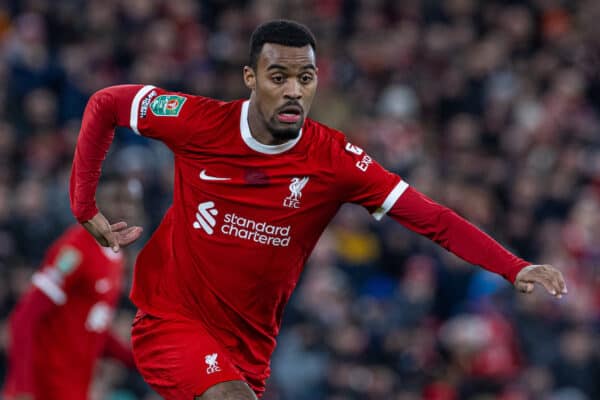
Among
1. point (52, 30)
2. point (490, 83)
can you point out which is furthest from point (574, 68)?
point (52, 30)

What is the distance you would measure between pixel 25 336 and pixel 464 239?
3.26 m

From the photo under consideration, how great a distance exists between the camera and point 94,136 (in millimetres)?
5895

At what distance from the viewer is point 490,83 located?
14.6 meters

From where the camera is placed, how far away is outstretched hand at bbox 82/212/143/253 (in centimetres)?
583

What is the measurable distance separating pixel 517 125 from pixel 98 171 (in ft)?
29.4

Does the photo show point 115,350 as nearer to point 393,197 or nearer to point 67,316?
point 67,316

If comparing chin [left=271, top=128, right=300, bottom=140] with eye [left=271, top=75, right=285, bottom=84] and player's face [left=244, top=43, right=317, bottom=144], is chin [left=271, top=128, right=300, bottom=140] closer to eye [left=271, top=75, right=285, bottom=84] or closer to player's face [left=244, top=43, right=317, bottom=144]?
player's face [left=244, top=43, right=317, bottom=144]

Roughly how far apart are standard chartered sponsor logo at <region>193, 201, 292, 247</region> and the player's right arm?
1.04ft

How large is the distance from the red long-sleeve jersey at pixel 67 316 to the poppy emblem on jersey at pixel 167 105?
230 cm

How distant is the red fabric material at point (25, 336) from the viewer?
299 inches

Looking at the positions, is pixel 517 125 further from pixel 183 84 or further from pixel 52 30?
pixel 52 30

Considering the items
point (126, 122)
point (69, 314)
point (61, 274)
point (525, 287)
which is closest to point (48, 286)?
point (61, 274)

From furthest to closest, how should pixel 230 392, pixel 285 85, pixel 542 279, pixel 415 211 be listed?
pixel 415 211 < pixel 285 85 < pixel 230 392 < pixel 542 279

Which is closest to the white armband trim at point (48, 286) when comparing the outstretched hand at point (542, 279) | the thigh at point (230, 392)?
the thigh at point (230, 392)
